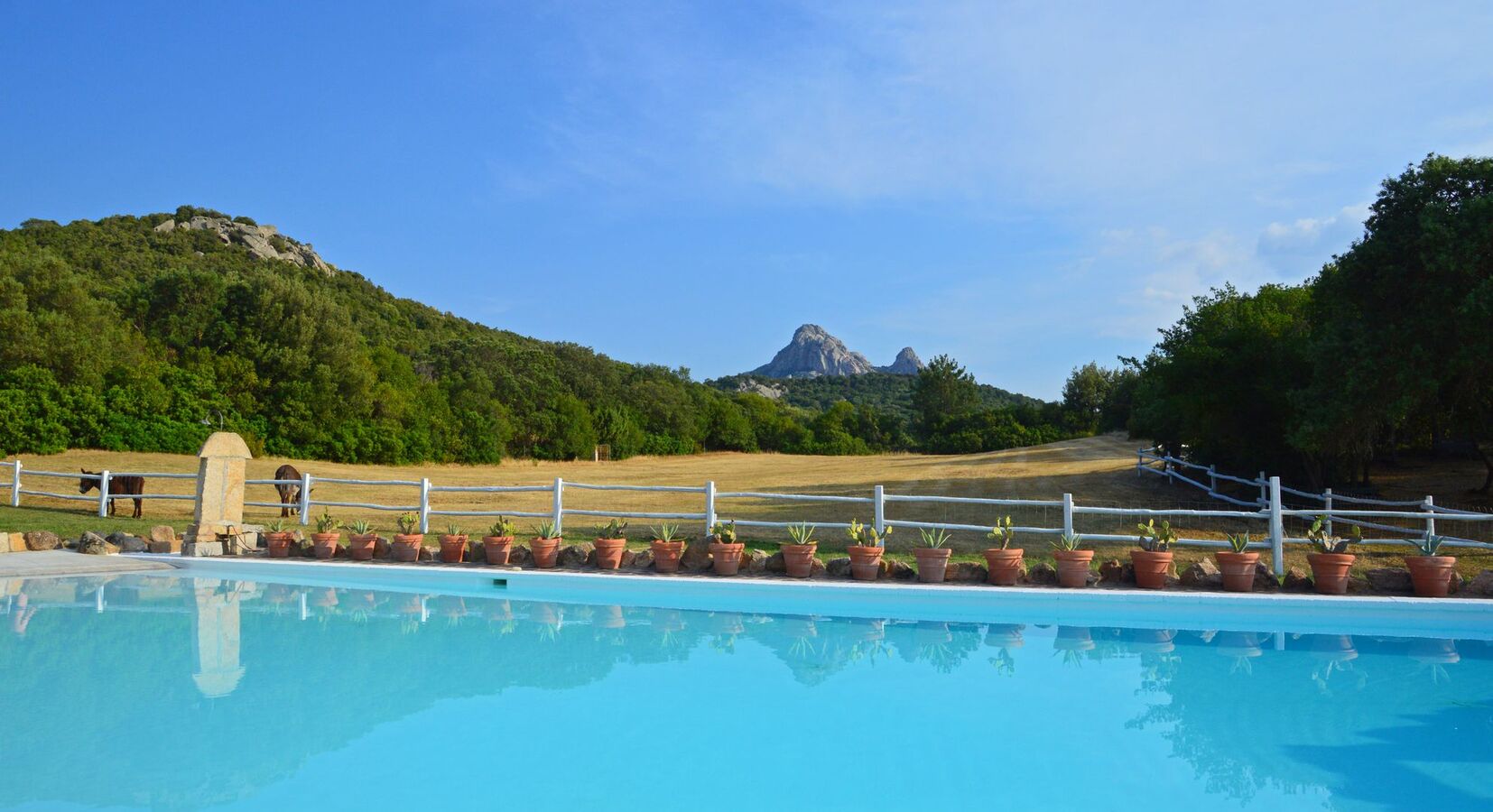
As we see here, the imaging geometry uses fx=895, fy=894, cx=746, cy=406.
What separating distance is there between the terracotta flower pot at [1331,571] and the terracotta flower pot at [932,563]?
3.41 meters

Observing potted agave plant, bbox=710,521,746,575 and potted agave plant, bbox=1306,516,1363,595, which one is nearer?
potted agave plant, bbox=1306,516,1363,595

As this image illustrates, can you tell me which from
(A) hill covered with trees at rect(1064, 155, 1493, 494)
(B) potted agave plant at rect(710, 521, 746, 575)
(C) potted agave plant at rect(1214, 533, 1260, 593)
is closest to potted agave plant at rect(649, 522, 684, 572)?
(B) potted agave plant at rect(710, 521, 746, 575)

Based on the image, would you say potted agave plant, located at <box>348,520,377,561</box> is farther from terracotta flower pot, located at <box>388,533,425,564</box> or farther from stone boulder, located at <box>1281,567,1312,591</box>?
stone boulder, located at <box>1281,567,1312,591</box>

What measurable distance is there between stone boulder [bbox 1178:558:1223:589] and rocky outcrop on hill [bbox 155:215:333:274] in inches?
1987

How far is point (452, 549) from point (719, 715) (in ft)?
21.0

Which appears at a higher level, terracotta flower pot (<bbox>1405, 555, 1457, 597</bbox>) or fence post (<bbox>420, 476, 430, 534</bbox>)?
fence post (<bbox>420, 476, 430, 534</bbox>)

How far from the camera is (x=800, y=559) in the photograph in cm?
944

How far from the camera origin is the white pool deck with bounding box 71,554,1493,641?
25.9 ft

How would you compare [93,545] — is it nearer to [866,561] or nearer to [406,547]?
[406,547]

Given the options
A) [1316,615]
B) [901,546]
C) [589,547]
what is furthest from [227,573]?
[1316,615]

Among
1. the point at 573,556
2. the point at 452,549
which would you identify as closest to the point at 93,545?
the point at 452,549

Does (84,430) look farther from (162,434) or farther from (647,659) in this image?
(647,659)

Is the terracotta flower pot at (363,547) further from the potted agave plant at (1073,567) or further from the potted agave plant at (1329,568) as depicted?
the potted agave plant at (1329,568)

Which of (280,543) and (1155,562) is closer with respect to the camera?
(1155,562)
